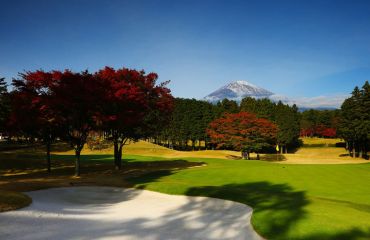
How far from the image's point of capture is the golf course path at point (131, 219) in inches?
506

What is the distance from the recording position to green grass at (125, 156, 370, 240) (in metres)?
13.1

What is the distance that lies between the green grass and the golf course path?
1148 millimetres

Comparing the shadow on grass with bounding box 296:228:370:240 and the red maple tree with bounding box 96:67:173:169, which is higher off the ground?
the red maple tree with bounding box 96:67:173:169

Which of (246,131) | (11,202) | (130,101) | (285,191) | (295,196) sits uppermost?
(130,101)

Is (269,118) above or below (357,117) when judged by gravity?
above

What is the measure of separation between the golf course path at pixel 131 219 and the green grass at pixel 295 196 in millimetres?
1148

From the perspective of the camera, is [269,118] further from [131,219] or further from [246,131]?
[131,219]

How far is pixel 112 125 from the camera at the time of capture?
37.9 metres

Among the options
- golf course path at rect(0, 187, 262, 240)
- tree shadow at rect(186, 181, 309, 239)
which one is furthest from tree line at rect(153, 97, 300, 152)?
golf course path at rect(0, 187, 262, 240)

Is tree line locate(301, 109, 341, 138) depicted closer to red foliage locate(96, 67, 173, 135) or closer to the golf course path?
red foliage locate(96, 67, 173, 135)

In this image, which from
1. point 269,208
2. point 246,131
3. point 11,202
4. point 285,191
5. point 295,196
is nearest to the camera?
point 11,202

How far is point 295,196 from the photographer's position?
22547 mm

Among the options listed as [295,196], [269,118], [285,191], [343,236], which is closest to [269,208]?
[343,236]

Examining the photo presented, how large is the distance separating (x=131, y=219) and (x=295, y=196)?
11459 millimetres
